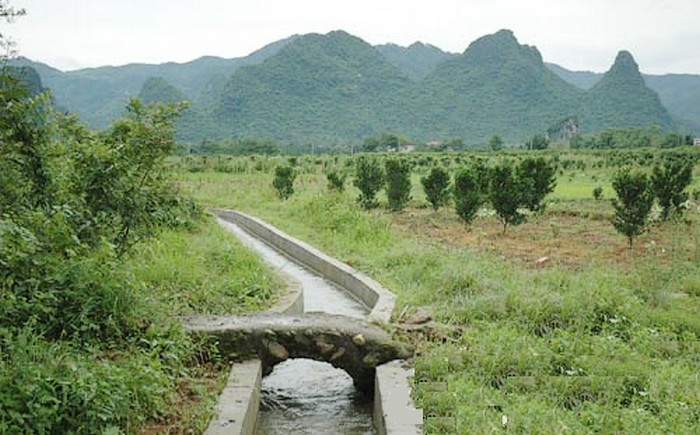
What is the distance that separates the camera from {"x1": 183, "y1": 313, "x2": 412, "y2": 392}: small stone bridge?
6383 millimetres

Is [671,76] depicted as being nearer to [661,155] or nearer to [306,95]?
[306,95]

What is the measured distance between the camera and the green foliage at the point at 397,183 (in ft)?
63.1

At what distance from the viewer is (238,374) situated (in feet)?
19.7

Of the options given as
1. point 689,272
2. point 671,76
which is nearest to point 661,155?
point 689,272

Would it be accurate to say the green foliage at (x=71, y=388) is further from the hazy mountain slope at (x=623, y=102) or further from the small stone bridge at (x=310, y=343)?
the hazy mountain slope at (x=623, y=102)

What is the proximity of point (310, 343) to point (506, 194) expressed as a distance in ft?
30.4

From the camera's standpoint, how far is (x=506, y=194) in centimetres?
1472

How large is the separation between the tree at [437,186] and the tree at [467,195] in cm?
266

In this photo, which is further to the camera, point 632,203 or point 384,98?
point 384,98

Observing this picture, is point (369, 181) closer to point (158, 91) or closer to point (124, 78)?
point (158, 91)

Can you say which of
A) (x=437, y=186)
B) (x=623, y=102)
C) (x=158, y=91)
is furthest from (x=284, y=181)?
(x=623, y=102)

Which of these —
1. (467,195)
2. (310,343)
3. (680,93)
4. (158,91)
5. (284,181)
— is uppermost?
(680,93)

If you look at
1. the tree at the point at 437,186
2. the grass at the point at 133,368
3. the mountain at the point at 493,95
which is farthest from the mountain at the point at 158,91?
the grass at the point at 133,368

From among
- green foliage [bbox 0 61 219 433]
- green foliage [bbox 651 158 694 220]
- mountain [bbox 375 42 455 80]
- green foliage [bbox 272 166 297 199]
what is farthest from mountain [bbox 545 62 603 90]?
green foliage [bbox 0 61 219 433]
